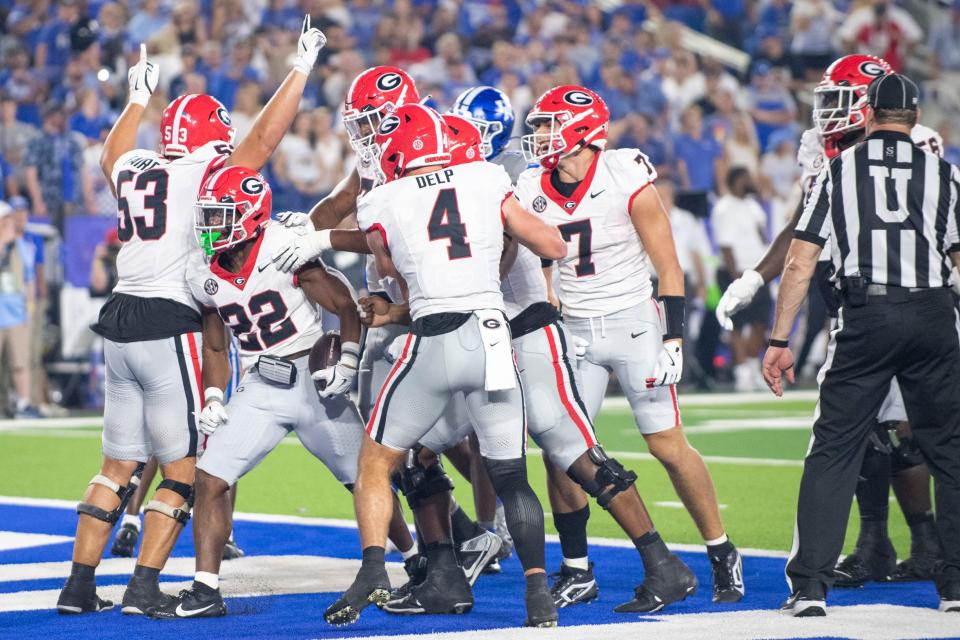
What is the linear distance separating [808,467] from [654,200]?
1.22 m

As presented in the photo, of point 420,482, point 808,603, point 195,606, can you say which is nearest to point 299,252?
A: point 420,482

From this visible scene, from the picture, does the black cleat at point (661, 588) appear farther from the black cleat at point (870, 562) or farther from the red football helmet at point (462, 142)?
the red football helmet at point (462, 142)

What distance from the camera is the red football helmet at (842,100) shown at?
5895 mm

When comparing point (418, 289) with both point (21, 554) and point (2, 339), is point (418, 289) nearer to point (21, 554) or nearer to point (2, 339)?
point (21, 554)

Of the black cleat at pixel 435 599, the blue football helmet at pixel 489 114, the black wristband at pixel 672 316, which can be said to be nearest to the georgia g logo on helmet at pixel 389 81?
the blue football helmet at pixel 489 114

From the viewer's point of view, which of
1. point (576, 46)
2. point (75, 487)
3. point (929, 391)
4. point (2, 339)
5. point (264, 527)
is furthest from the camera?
point (576, 46)

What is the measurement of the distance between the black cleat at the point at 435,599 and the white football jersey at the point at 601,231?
4.06 ft

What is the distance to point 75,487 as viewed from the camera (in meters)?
8.98

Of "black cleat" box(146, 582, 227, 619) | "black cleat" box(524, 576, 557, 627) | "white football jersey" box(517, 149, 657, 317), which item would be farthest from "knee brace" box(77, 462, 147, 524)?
"white football jersey" box(517, 149, 657, 317)

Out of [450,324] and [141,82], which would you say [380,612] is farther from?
[141,82]

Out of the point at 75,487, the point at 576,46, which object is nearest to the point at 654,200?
the point at 75,487

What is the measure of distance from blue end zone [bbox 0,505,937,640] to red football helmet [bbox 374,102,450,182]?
63.5 inches

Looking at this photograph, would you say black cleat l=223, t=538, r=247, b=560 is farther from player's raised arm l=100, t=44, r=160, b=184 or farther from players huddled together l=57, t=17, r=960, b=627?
player's raised arm l=100, t=44, r=160, b=184

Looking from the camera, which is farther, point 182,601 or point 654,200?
point 654,200
